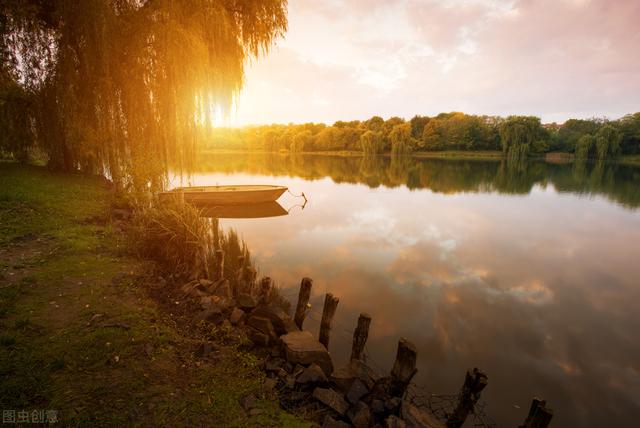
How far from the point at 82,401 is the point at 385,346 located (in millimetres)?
4877

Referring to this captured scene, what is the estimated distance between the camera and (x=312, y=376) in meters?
4.36

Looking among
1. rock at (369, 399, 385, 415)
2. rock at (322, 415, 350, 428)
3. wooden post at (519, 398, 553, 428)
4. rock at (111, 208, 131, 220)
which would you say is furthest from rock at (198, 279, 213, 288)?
rock at (111, 208, 131, 220)

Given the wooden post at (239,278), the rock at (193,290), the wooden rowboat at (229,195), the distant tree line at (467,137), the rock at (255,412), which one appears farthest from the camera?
the distant tree line at (467,137)

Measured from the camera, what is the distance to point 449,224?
15945 millimetres

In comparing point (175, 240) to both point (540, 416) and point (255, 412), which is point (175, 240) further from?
point (540, 416)

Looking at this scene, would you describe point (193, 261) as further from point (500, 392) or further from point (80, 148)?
point (80, 148)

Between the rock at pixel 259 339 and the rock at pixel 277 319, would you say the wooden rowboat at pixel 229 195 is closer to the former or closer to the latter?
the rock at pixel 277 319

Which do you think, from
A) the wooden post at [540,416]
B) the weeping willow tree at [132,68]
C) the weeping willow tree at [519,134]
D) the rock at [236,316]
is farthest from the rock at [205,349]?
the weeping willow tree at [519,134]

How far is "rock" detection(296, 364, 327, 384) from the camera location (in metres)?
4.31

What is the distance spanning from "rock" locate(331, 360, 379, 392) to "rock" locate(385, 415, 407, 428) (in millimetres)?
813

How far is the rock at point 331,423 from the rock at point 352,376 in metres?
0.75

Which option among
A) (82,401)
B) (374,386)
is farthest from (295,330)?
(82,401)

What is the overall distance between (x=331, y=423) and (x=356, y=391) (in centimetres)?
74

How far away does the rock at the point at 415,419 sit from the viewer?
3759mm
